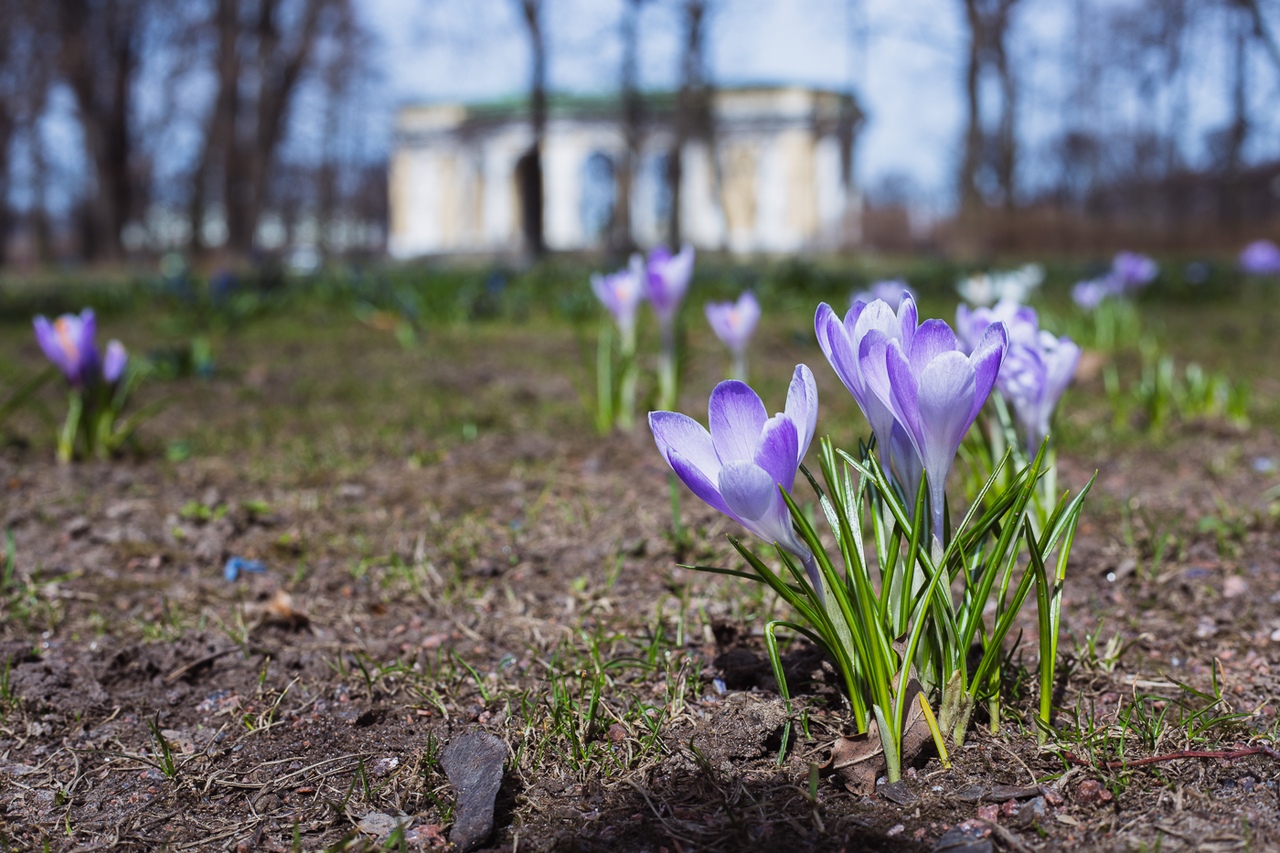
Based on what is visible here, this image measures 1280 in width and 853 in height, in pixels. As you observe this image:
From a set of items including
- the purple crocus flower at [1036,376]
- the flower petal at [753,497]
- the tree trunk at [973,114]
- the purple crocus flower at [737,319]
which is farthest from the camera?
the tree trunk at [973,114]

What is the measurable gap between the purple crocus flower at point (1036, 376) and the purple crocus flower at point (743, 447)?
62 centimetres

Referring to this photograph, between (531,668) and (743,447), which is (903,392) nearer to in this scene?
(743,447)

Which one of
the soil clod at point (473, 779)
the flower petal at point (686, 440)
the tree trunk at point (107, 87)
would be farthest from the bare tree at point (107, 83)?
the flower petal at point (686, 440)

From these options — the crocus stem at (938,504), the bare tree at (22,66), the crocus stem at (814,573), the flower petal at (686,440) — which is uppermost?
the bare tree at (22,66)

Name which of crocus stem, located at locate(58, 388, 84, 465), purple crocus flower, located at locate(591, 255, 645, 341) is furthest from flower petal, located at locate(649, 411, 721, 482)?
crocus stem, located at locate(58, 388, 84, 465)

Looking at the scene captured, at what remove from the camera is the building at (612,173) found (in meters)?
34.6

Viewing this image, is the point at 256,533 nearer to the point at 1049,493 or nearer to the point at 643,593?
the point at 643,593

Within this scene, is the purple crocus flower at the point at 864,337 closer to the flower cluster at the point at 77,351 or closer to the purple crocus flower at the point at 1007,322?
the purple crocus flower at the point at 1007,322

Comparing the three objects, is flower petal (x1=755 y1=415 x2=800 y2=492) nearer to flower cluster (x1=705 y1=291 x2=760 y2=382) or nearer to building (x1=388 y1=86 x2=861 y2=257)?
flower cluster (x1=705 y1=291 x2=760 y2=382)

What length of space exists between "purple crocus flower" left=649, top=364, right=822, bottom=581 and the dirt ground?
337mm

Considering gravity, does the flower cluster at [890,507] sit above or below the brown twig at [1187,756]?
above

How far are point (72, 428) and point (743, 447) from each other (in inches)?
94.7

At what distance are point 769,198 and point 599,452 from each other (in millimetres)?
34324

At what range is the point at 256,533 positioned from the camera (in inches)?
91.8
